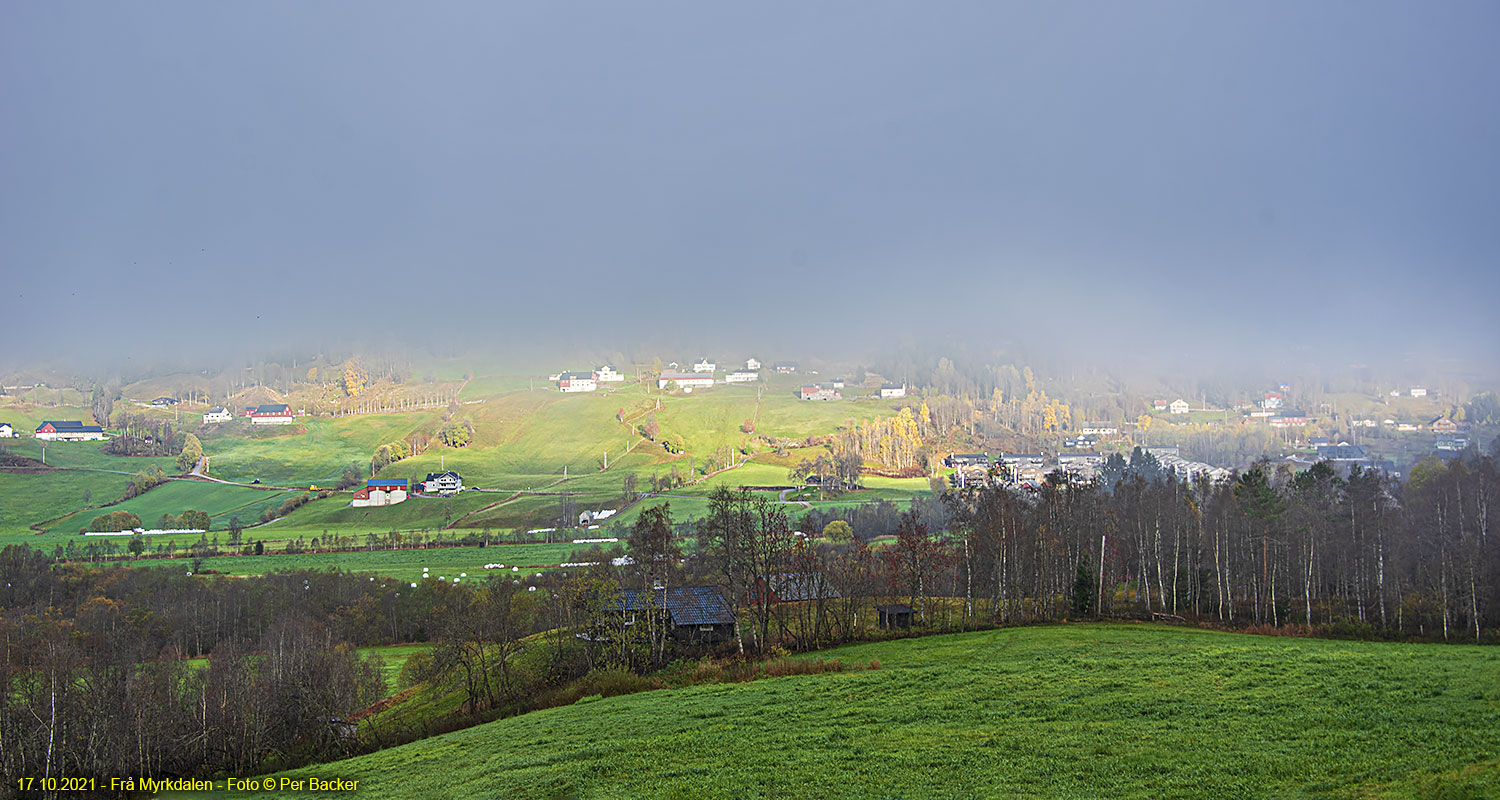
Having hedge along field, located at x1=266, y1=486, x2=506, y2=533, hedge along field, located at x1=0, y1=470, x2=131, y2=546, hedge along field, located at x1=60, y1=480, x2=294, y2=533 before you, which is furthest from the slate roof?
hedge along field, located at x1=0, y1=470, x2=131, y2=546

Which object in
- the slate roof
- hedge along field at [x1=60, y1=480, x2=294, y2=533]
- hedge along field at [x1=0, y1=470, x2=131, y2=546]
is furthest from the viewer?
hedge along field at [x1=60, y1=480, x2=294, y2=533]

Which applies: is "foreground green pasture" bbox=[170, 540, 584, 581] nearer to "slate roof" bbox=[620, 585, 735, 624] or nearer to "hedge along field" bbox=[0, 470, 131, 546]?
"slate roof" bbox=[620, 585, 735, 624]

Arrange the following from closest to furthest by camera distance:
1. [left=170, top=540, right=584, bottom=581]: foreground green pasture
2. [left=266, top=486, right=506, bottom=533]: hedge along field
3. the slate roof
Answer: the slate roof
[left=170, top=540, right=584, bottom=581]: foreground green pasture
[left=266, top=486, right=506, bottom=533]: hedge along field

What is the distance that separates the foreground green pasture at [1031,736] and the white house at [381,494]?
175m

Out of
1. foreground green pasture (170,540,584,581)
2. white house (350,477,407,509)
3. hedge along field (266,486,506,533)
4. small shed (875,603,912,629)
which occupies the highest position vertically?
small shed (875,603,912,629)

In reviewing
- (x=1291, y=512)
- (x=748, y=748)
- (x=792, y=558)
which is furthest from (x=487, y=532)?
(x=748, y=748)

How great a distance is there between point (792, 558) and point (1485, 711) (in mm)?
40267

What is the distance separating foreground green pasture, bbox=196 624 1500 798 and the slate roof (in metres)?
16.8

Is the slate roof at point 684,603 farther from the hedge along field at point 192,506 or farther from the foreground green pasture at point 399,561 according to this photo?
the hedge along field at point 192,506

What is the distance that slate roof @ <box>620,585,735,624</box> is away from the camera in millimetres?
51031

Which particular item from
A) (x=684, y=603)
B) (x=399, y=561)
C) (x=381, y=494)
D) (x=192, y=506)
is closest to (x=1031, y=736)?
(x=684, y=603)

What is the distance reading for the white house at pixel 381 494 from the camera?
190 meters

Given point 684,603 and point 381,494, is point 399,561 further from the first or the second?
point 684,603

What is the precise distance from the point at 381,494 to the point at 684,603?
532ft
